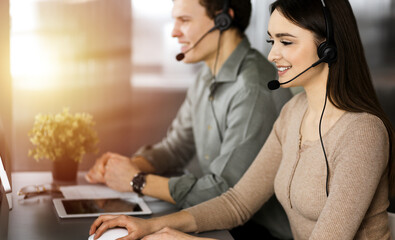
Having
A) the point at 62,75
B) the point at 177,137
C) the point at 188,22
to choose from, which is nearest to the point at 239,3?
the point at 188,22

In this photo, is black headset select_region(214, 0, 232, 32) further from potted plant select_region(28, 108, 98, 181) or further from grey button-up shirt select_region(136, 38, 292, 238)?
potted plant select_region(28, 108, 98, 181)

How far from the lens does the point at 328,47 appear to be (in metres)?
1.23

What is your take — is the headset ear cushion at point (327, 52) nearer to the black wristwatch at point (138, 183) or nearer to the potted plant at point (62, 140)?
the black wristwatch at point (138, 183)

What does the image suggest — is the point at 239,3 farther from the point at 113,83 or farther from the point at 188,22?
the point at 113,83

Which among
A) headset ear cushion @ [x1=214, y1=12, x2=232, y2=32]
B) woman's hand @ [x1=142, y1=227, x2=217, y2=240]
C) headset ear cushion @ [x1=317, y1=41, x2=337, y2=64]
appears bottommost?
woman's hand @ [x1=142, y1=227, x2=217, y2=240]

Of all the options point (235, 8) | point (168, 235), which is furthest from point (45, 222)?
point (235, 8)

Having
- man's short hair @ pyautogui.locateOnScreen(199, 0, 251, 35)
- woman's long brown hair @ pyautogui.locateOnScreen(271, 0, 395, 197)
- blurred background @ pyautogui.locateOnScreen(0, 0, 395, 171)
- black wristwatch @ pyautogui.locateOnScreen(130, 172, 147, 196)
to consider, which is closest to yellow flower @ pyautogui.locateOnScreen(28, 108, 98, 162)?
black wristwatch @ pyautogui.locateOnScreen(130, 172, 147, 196)

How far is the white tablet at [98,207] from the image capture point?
1.38 m

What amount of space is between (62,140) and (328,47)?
2.78 feet

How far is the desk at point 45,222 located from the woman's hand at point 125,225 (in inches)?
1.5

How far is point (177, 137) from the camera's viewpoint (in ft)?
6.97

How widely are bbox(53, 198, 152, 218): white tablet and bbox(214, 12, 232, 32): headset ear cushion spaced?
27.0 inches

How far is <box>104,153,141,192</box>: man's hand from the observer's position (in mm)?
1628

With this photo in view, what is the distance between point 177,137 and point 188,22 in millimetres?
466
